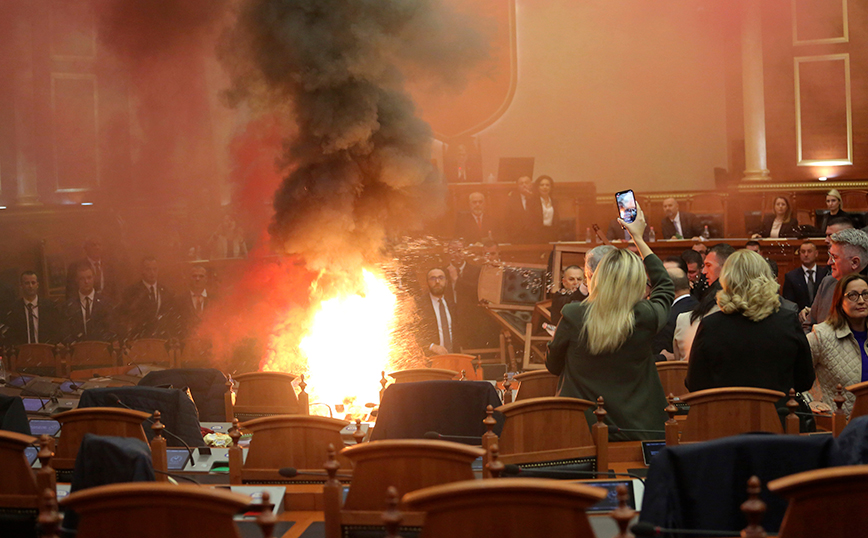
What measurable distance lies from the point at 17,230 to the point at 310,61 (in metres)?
5.35

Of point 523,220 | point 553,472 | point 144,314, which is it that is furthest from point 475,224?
point 553,472

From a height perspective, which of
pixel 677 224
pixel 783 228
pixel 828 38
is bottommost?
pixel 783 228

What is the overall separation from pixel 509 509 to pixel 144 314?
9221 mm

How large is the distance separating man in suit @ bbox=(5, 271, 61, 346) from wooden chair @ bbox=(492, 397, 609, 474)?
8.40 m

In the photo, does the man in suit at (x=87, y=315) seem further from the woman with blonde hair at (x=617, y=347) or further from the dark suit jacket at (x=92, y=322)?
the woman with blonde hair at (x=617, y=347)

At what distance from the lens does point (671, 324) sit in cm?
571

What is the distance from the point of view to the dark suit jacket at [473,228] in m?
10.2

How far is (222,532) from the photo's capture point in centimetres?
216

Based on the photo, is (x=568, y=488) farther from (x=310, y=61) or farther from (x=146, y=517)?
(x=310, y=61)

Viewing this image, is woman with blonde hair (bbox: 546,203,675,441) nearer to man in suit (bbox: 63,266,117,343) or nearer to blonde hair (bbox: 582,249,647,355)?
blonde hair (bbox: 582,249,647,355)

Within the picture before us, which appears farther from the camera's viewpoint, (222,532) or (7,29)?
(7,29)

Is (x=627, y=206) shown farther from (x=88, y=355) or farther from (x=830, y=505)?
(x=88, y=355)

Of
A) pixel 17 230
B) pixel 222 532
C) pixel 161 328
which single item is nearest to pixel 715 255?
pixel 222 532

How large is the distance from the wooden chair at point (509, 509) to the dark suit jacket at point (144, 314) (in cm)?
894
